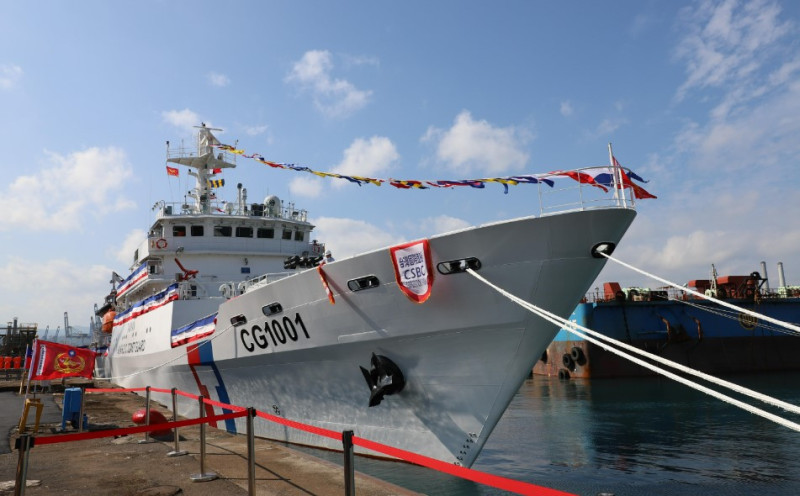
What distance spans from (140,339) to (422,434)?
10618mm

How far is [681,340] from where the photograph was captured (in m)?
25.0

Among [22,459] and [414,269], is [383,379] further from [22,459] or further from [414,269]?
[22,459]

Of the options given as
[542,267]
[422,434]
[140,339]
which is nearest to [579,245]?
[542,267]

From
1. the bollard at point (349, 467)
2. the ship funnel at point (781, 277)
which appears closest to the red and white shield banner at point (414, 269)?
the bollard at point (349, 467)

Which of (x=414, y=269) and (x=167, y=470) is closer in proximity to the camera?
(x=167, y=470)

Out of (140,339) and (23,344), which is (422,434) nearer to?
(140,339)

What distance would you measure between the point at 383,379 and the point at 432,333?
1.09 meters

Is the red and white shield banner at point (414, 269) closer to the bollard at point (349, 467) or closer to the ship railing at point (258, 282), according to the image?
the ship railing at point (258, 282)

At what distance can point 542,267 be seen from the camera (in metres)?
7.13

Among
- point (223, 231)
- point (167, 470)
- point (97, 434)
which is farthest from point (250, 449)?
point (223, 231)

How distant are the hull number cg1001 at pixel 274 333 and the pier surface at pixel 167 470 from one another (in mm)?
1670

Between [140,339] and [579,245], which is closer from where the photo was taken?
[579,245]

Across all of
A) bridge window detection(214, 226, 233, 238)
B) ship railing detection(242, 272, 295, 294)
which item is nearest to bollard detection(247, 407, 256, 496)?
ship railing detection(242, 272, 295, 294)

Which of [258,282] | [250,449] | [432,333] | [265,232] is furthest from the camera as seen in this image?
[265,232]
